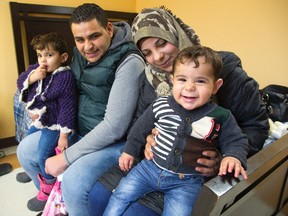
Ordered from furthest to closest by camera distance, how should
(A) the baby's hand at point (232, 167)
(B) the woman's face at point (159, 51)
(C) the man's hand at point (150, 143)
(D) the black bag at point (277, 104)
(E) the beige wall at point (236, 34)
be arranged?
(E) the beige wall at point (236, 34)
(D) the black bag at point (277, 104)
(B) the woman's face at point (159, 51)
(C) the man's hand at point (150, 143)
(A) the baby's hand at point (232, 167)

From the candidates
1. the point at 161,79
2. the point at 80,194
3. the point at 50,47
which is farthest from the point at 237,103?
the point at 50,47

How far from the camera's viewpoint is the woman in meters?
0.96

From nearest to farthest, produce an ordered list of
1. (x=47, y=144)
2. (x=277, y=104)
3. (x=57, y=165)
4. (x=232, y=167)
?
(x=232, y=167), (x=57, y=165), (x=47, y=144), (x=277, y=104)

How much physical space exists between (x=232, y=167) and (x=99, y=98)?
764 millimetres

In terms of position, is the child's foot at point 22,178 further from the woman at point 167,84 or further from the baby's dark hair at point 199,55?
the baby's dark hair at point 199,55

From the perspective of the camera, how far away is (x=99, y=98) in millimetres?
1272

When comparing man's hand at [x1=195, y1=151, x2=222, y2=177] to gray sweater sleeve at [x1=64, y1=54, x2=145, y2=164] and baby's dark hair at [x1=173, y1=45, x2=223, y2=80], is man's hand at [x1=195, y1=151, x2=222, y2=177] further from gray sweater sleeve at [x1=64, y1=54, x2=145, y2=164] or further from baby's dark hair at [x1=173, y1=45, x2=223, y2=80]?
gray sweater sleeve at [x1=64, y1=54, x2=145, y2=164]

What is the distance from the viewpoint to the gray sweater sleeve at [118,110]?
1.14m

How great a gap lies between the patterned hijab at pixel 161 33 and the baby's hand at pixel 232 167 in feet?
1.29

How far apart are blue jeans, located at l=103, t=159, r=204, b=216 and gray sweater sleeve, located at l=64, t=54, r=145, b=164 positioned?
280mm

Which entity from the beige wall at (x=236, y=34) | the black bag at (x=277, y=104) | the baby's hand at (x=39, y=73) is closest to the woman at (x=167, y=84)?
the baby's hand at (x=39, y=73)

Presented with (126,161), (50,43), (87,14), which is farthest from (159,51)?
(50,43)

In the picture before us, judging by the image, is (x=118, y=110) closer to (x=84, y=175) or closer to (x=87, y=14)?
(x=84, y=175)

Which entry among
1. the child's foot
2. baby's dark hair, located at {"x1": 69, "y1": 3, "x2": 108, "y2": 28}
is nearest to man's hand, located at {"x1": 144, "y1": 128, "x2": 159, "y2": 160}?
baby's dark hair, located at {"x1": 69, "y1": 3, "x2": 108, "y2": 28}
